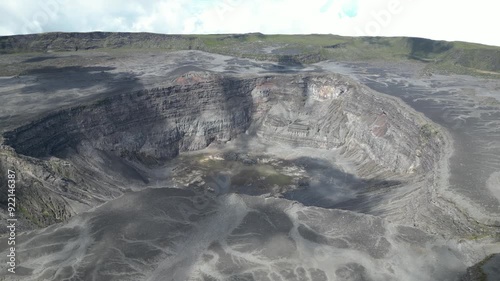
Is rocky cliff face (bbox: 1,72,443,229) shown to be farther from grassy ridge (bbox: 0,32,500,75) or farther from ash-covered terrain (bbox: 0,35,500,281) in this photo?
grassy ridge (bbox: 0,32,500,75)

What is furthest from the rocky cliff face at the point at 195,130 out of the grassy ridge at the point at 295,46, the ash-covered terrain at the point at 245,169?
the grassy ridge at the point at 295,46

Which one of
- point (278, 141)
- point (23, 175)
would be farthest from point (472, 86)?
point (23, 175)

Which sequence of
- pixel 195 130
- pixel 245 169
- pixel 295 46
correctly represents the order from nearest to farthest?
pixel 245 169 < pixel 195 130 < pixel 295 46

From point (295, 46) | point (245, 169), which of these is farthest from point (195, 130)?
point (295, 46)

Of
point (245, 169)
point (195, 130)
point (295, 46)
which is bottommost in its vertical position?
point (245, 169)

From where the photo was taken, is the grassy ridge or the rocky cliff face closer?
the rocky cliff face

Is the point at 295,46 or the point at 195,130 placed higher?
the point at 295,46

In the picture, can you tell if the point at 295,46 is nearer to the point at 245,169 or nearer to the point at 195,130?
the point at 195,130

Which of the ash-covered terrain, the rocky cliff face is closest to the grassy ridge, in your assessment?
the ash-covered terrain
